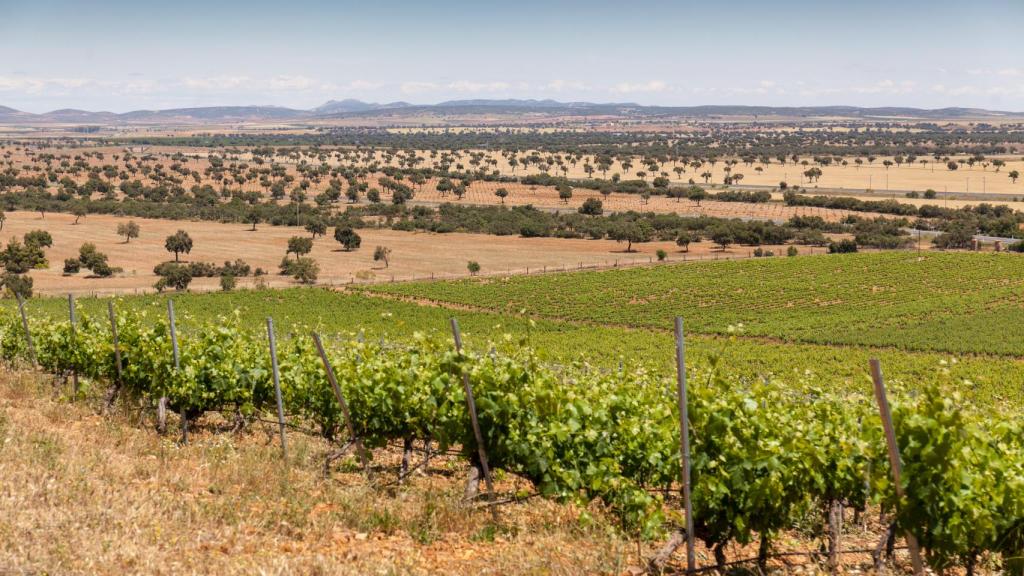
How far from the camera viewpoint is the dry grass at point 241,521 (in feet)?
24.1

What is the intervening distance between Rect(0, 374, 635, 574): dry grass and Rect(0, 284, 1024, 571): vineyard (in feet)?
1.89

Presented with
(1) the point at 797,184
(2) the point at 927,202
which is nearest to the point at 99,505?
(2) the point at 927,202

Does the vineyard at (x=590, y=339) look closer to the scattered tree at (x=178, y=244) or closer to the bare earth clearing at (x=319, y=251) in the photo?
the bare earth clearing at (x=319, y=251)

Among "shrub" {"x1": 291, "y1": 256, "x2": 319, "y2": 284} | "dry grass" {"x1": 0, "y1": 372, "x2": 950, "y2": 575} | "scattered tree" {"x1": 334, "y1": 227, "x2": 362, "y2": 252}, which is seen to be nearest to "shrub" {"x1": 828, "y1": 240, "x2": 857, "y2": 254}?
"scattered tree" {"x1": 334, "y1": 227, "x2": 362, "y2": 252}

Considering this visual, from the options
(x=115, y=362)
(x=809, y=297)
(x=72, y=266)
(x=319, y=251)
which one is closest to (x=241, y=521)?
(x=115, y=362)

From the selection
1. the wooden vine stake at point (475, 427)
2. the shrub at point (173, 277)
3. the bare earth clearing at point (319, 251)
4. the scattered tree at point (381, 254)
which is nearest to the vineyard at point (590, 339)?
the shrub at point (173, 277)

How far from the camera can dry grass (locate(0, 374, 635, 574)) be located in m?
7.35

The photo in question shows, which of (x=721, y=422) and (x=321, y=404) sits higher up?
(x=721, y=422)

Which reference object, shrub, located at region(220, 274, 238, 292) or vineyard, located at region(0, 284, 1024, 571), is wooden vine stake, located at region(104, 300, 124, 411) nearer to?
vineyard, located at region(0, 284, 1024, 571)

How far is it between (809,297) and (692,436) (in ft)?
199

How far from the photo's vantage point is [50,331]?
16.2 metres

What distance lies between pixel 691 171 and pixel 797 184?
34.0 meters

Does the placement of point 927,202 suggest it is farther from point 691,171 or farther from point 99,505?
point 99,505

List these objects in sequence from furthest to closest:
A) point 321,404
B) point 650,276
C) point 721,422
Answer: point 650,276
point 321,404
point 721,422
